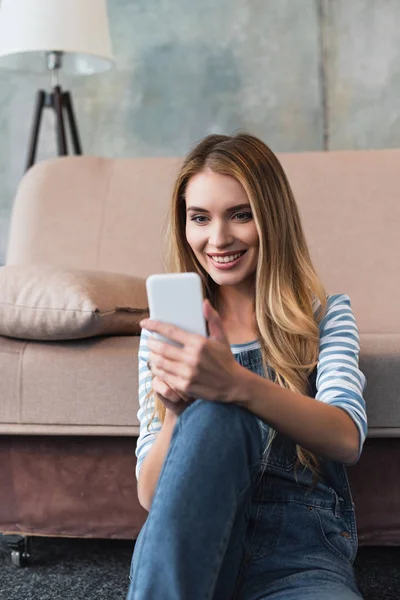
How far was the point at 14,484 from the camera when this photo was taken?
1606mm

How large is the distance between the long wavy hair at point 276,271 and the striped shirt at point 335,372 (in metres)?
0.02

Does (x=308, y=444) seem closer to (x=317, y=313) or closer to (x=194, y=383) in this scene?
(x=194, y=383)

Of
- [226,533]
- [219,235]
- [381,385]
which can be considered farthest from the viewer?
[381,385]

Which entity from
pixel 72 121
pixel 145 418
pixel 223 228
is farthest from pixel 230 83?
pixel 145 418

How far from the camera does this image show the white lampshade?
2.68 m

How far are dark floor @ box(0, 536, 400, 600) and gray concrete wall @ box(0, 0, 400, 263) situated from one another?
1542 mm

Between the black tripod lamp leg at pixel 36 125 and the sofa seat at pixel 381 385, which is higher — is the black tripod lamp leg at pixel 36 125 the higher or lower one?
the higher one

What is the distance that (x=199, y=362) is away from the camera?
0.90 metres

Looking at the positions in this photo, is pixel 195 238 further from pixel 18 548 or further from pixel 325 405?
pixel 18 548

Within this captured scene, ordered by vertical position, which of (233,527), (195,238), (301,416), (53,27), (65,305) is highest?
(53,27)

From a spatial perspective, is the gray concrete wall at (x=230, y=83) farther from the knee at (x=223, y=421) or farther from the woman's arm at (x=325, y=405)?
the knee at (x=223, y=421)

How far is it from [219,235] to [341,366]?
0.84ft

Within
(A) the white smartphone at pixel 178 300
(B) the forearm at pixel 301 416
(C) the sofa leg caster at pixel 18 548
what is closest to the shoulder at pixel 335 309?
(B) the forearm at pixel 301 416

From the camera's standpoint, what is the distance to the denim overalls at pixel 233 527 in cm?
84
